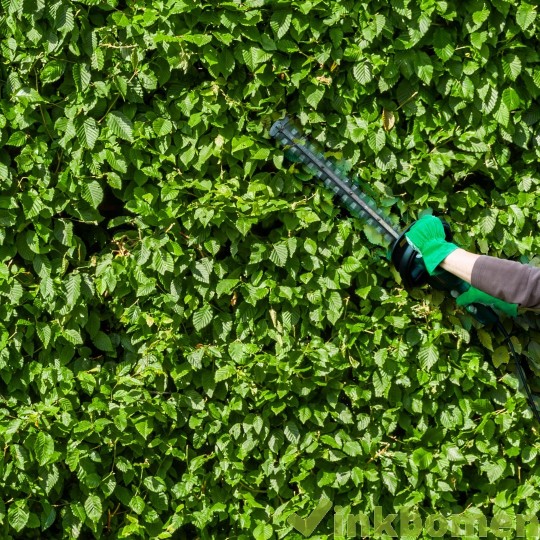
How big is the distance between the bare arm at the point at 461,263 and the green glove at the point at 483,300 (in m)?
0.17

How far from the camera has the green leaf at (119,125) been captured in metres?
3.37

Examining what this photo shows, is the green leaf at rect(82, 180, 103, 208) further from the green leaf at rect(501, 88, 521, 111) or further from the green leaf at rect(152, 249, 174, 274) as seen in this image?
the green leaf at rect(501, 88, 521, 111)

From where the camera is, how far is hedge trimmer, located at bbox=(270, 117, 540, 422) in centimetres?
341

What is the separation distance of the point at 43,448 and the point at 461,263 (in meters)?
1.78

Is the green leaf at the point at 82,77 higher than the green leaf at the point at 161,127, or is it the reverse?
the green leaf at the point at 82,77

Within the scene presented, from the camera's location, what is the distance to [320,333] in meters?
3.61

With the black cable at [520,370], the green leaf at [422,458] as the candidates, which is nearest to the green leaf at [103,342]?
the green leaf at [422,458]

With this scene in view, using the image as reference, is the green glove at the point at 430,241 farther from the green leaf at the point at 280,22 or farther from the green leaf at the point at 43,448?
the green leaf at the point at 43,448

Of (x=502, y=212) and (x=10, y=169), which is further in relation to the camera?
(x=502, y=212)

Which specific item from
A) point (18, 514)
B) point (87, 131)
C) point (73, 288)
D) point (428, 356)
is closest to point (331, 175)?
point (428, 356)

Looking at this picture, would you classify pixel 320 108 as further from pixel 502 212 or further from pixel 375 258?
pixel 502 212

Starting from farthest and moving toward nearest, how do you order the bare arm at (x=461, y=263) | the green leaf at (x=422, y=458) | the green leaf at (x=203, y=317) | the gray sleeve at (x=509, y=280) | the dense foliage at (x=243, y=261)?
the green leaf at (x=422, y=458) < the green leaf at (x=203, y=317) < the dense foliage at (x=243, y=261) < the bare arm at (x=461, y=263) < the gray sleeve at (x=509, y=280)

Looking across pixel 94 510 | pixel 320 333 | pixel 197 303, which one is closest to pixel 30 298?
pixel 197 303

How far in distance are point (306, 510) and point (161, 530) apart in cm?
61
